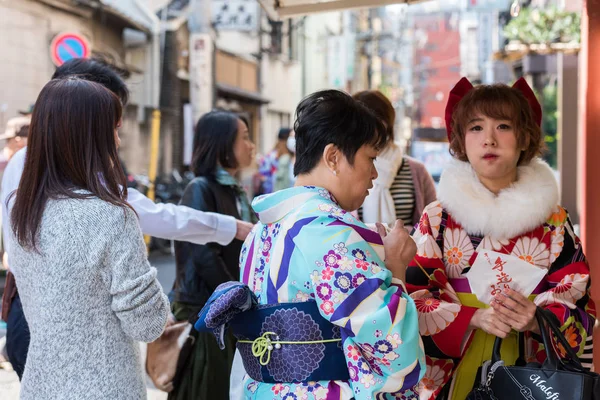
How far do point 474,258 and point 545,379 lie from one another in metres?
0.61

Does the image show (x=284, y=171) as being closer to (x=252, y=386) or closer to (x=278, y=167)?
(x=278, y=167)

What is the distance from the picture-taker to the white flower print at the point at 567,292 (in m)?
2.61

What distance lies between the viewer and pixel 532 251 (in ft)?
8.86

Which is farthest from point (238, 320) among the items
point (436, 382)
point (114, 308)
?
point (436, 382)

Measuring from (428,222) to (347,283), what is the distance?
0.98 m

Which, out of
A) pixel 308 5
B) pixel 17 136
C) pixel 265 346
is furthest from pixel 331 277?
pixel 17 136

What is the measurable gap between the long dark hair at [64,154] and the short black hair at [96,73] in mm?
929

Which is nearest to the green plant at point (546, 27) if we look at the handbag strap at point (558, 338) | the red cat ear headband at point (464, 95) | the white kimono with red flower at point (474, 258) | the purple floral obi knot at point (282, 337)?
the red cat ear headband at point (464, 95)

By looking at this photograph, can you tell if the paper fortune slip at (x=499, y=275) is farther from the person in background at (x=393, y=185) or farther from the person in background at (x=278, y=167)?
the person in background at (x=278, y=167)

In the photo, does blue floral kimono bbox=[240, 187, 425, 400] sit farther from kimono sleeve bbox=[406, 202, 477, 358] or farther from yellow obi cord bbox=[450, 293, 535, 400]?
yellow obi cord bbox=[450, 293, 535, 400]

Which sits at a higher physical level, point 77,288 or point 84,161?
point 84,161

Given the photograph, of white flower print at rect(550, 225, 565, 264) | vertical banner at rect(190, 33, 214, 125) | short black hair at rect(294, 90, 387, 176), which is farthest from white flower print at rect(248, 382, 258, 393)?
vertical banner at rect(190, 33, 214, 125)

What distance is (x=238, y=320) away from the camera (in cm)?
222

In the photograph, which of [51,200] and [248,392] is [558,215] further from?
[51,200]
